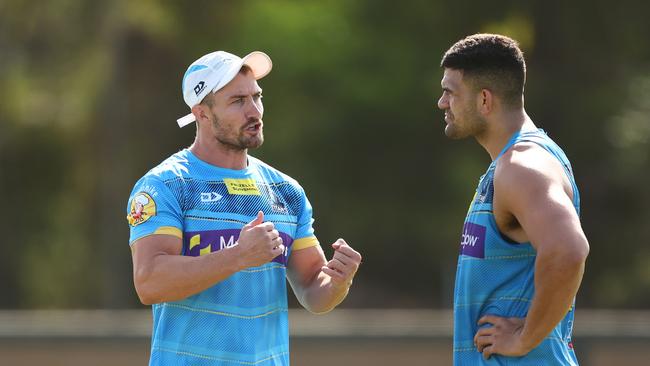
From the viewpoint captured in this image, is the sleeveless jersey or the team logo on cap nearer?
the sleeveless jersey

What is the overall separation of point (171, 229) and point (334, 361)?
571 cm

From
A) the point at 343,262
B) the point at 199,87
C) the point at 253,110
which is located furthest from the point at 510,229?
the point at 199,87

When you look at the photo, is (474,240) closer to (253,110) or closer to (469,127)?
(469,127)

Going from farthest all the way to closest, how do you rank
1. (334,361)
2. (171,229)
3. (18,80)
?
(18,80) < (334,361) < (171,229)

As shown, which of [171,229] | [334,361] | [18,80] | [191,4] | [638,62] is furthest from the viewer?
[18,80]

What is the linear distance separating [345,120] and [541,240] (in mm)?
19172

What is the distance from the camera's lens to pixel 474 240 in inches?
175

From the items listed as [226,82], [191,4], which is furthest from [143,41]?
[226,82]

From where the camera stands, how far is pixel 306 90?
23375mm

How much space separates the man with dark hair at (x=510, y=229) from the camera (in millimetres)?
4027

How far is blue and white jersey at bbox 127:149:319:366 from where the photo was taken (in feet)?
15.7

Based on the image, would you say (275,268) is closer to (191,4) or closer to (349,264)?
(349,264)

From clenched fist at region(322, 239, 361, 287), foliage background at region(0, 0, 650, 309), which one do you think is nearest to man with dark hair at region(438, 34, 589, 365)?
clenched fist at region(322, 239, 361, 287)

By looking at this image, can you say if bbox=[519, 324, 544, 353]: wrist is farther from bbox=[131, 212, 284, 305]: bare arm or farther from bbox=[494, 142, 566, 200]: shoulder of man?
bbox=[131, 212, 284, 305]: bare arm
